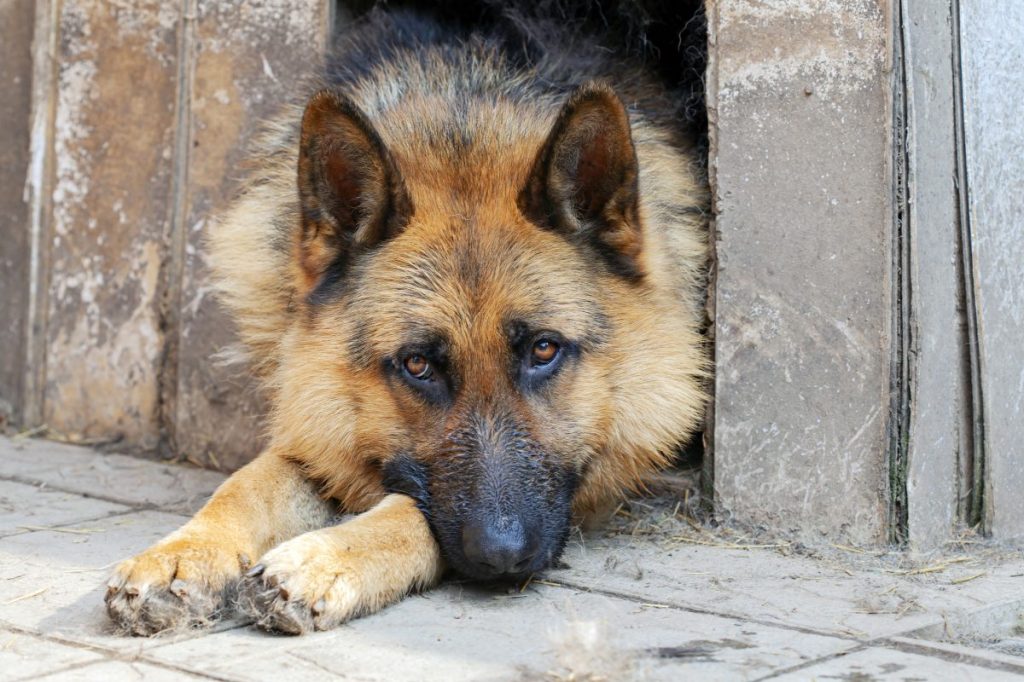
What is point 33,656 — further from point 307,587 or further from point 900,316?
point 900,316

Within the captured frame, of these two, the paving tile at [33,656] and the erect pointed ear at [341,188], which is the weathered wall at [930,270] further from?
the paving tile at [33,656]

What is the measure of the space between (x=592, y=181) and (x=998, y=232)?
1.47 m

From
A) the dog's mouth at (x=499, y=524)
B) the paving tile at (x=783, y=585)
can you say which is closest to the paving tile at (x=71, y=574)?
the dog's mouth at (x=499, y=524)

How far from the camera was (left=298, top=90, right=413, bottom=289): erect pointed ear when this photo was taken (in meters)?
3.81

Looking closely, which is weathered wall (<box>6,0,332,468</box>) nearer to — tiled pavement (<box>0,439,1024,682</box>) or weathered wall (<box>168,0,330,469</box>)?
weathered wall (<box>168,0,330,469</box>)

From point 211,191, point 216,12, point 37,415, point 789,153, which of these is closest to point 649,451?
point 789,153

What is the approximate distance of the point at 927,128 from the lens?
4.13 m

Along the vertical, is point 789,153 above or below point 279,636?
above

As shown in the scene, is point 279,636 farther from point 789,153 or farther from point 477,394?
point 789,153

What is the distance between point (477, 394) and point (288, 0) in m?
2.49

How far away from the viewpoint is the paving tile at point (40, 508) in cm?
440

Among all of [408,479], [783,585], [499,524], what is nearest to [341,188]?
[408,479]

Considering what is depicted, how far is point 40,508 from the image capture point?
4.66 m

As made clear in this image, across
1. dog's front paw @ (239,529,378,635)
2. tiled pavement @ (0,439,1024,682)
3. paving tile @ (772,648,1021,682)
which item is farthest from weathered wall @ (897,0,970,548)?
dog's front paw @ (239,529,378,635)
